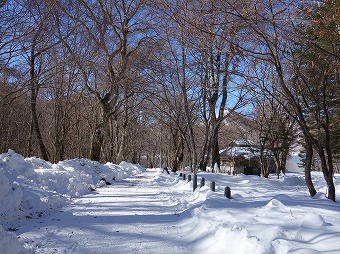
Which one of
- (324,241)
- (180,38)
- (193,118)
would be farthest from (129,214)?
(193,118)

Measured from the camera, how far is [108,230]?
6387mm

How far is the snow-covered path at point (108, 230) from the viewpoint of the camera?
531cm

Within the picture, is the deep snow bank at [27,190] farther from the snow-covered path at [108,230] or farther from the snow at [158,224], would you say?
the snow-covered path at [108,230]

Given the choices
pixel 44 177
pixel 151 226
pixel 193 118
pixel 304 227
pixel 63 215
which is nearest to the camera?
pixel 304 227

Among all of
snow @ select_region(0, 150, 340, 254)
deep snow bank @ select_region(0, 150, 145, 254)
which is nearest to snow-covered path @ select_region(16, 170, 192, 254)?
snow @ select_region(0, 150, 340, 254)

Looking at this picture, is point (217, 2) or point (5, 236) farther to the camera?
point (217, 2)

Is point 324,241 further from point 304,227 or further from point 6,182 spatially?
point 6,182

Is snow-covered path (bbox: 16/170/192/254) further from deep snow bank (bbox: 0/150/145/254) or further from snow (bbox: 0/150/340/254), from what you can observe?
deep snow bank (bbox: 0/150/145/254)

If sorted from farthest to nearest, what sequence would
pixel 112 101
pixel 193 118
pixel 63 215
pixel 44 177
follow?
pixel 193 118
pixel 112 101
pixel 44 177
pixel 63 215

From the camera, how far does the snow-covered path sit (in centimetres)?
531

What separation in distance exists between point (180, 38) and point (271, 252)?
1236 centimetres

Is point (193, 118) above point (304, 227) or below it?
above

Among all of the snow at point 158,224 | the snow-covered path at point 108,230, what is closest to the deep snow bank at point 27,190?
the snow at point 158,224

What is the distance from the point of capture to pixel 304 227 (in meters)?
4.94
